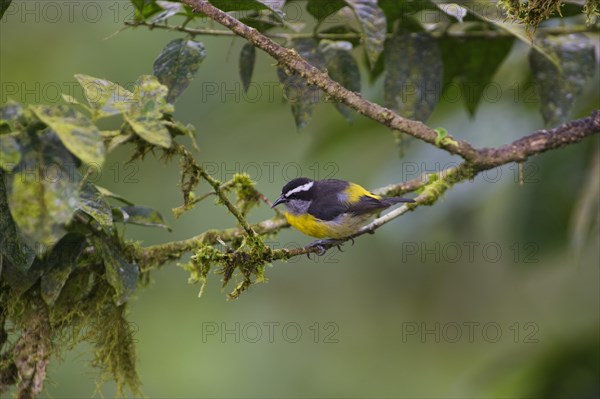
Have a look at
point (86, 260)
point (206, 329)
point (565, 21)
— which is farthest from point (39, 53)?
point (565, 21)

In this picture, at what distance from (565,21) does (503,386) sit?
1.63 meters

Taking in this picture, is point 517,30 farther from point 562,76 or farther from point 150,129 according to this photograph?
point 150,129

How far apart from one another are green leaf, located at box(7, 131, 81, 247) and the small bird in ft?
5.41

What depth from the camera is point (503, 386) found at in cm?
321

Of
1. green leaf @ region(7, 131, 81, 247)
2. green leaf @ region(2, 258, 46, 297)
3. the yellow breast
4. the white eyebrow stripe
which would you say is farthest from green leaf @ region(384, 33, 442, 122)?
green leaf @ region(7, 131, 81, 247)

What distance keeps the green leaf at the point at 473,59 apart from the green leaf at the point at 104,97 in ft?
5.27

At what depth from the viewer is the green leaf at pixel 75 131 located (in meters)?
1.53

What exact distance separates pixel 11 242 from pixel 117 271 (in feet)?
1.34

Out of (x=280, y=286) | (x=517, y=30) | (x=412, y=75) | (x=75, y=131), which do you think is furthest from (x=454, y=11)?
(x=280, y=286)

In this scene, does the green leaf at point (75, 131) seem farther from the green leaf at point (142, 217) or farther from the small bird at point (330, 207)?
the small bird at point (330, 207)

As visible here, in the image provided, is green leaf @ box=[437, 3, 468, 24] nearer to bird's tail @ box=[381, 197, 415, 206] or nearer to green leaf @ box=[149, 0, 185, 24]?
bird's tail @ box=[381, 197, 415, 206]

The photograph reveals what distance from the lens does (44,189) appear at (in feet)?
5.08

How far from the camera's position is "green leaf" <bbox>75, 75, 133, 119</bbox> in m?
1.80

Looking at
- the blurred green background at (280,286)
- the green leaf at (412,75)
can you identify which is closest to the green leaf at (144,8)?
the green leaf at (412,75)
